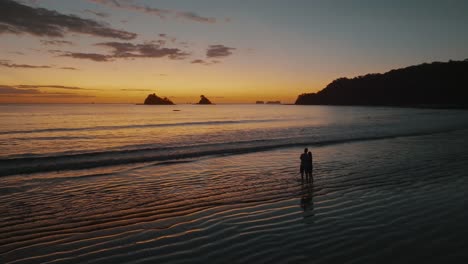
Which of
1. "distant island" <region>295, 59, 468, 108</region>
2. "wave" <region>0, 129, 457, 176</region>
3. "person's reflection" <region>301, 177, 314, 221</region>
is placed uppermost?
"distant island" <region>295, 59, 468, 108</region>

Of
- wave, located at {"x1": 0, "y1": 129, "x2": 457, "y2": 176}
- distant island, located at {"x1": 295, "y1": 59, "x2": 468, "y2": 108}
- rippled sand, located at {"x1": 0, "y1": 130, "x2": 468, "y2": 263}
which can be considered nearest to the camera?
rippled sand, located at {"x1": 0, "y1": 130, "x2": 468, "y2": 263}

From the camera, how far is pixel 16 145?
32.1 meters

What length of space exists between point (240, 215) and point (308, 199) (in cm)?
320

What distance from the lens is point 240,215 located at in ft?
34.9

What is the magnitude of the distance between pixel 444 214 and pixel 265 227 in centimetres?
571

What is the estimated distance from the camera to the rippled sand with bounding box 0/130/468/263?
25.2ft

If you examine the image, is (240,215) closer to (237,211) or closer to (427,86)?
(237,211)

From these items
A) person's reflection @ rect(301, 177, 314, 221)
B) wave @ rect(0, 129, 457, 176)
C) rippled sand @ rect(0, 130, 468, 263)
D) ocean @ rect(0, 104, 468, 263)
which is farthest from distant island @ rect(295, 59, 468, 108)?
person's reflection @ rect(301, 177, 314, 221)

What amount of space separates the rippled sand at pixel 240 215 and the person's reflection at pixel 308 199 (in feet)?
0.13

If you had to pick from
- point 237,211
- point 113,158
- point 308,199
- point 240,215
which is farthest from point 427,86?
point 240,215

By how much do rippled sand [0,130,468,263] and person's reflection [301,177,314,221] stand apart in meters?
0.04

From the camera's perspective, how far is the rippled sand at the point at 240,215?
7.68 metres

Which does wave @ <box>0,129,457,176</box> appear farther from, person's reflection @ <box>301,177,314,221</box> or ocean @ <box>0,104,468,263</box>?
person's reflection @ <box>301,177,314,221</box>

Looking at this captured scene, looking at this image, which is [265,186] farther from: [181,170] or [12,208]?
[12,208]
